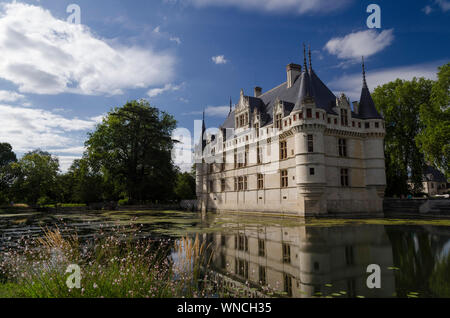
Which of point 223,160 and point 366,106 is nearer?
point 366,106

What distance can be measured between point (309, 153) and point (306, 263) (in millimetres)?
17315

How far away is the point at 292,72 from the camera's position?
3102 centimetres

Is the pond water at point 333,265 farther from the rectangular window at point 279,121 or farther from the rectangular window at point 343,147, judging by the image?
the rectangular window at point 279,121


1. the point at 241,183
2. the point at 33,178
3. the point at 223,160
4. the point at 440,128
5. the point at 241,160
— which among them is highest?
the point at 440,128

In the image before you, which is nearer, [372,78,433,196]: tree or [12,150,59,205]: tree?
[372,78,433,196]: tree

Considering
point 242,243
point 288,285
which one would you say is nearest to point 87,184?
point 242,243

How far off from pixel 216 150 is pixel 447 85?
26128 millimetres

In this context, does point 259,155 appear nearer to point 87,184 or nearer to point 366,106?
point 366,106

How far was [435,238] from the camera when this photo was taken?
38.5 ft

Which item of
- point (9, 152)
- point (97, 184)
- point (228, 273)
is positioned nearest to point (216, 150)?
point (97, 184)

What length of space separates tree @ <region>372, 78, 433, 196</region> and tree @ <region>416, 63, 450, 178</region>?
483 centimetres

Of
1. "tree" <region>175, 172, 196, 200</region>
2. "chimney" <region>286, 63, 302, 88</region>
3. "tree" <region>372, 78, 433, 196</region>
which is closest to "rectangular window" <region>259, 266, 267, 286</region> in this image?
"chimney" <region>286, 63, 302, 88</region>

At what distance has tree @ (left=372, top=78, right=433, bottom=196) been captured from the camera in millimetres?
32594

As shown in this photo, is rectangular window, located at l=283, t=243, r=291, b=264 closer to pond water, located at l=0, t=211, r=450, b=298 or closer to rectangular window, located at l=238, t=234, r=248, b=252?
pond water, located at l=0, t=211, r=450, b=298
